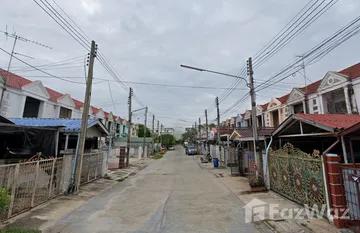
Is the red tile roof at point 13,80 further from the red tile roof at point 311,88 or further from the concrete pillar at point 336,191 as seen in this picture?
the red tile roof at point 311,88

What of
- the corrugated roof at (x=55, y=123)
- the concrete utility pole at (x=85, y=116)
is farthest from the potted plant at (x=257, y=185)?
the corrugated roof at (x=55, y=123)

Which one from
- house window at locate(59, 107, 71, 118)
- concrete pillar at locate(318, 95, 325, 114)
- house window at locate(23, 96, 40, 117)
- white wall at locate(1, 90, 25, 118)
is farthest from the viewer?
house window at locate(59, 107, 71, 118)

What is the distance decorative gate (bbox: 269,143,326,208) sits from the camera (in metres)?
5.45

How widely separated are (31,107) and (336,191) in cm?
2188

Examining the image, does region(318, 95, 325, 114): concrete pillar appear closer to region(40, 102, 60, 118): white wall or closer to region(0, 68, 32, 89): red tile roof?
region(0, 68, 32, 89): red tile roof

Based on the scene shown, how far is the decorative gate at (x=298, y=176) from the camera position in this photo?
214 inches

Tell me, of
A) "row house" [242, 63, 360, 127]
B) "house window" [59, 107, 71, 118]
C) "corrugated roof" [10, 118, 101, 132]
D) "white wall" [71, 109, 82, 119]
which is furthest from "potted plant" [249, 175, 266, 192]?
"white wall" [71, 109, 82, 119]

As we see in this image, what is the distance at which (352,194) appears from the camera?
4.37 metres

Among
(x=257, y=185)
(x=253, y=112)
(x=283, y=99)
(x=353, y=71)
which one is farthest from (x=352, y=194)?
(x=283, y=99)

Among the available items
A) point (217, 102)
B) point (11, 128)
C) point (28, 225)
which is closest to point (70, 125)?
point (11, 128)

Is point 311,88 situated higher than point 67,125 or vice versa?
point 311,88

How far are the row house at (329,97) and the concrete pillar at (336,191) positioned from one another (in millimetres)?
8629

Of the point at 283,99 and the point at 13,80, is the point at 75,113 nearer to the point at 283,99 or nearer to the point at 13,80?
the point at 13,80

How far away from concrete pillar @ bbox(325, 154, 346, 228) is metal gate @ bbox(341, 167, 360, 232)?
0.09 m
